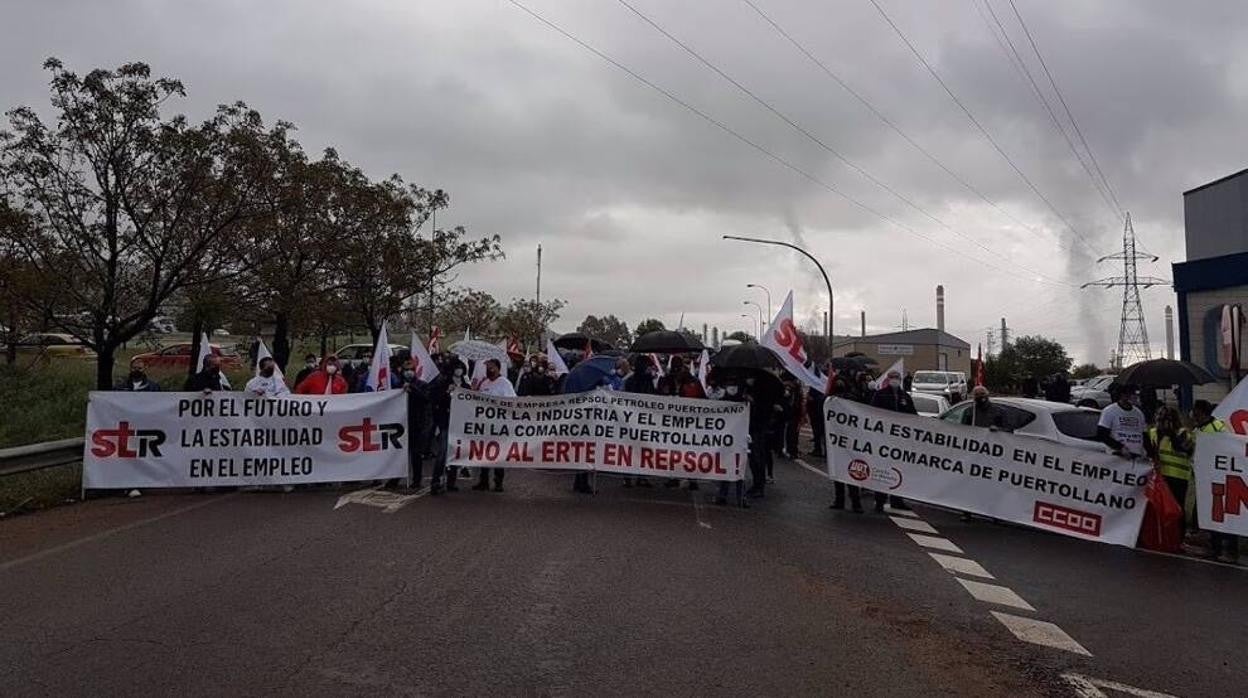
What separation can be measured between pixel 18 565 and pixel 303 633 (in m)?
3.33

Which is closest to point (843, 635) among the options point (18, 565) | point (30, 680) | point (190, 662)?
point (190, 662)

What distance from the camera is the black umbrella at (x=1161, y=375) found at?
13.2 m

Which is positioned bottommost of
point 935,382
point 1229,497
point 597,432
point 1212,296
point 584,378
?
point 1229,497

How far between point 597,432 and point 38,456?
254 inches

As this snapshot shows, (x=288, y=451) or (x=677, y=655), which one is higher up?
(x=288, y=451)

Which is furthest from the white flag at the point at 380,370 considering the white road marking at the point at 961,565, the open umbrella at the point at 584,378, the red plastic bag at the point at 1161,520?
the red plastic bag at the point at 1161,520

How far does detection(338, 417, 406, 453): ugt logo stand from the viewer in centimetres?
1145

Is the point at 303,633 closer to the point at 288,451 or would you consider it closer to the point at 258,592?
the point at 258,592

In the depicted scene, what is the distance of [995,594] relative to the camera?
7.20 metres

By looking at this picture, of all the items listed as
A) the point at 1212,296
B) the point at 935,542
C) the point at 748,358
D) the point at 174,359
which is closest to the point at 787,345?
the point at 748,358

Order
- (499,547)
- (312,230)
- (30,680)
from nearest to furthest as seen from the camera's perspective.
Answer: (30,680), (499,547), (312,230)

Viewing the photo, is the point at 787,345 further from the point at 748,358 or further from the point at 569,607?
the point at 569,607

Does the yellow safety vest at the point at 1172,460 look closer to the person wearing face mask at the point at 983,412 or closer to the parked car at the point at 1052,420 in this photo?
the parked car at the point at 1052,420

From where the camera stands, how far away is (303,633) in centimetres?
554
